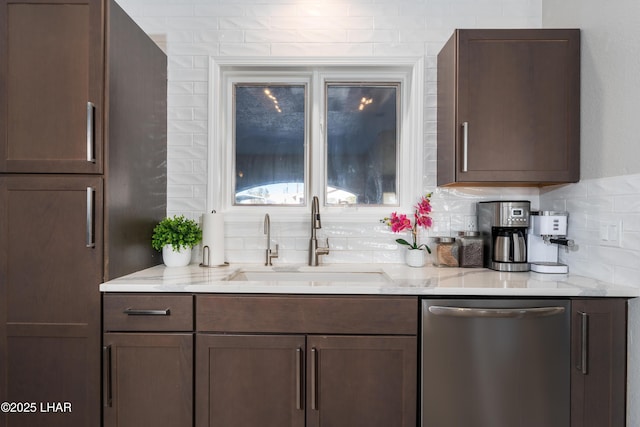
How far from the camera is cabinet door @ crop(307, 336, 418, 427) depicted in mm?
1606

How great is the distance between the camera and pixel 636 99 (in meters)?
1.55

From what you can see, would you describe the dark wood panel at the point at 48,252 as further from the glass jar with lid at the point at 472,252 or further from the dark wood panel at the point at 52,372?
the glass jar with lid at the point at 472,252

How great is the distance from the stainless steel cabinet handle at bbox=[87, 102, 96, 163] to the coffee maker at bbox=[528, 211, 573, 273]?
6.84 feet

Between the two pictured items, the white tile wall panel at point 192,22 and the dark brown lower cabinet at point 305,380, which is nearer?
the dark brown lower cabinet at point 305,380

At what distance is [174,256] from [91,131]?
0.76 meters

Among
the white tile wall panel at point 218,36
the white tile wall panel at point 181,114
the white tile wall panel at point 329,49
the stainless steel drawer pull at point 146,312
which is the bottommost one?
the stainless steel drawer pull at point 146,312

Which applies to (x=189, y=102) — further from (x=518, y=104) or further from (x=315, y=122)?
(x=518, y=104)

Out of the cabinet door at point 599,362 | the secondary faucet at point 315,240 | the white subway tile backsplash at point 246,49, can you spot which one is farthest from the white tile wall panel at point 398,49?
the cabinet door at point 599,362

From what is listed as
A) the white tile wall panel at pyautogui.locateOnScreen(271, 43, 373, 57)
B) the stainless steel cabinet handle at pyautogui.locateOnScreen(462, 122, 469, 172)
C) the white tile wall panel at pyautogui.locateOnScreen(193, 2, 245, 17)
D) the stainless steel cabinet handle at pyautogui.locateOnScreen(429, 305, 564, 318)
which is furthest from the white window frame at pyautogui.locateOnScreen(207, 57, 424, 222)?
the stainless steel cabinet handle at pyautogui.locateOnScreen(429, 305, 564, 318)

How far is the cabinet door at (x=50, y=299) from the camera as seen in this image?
5.41 ft

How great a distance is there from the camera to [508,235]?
2000mm

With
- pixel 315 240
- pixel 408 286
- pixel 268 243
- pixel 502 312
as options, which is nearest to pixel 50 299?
pixel 268 243

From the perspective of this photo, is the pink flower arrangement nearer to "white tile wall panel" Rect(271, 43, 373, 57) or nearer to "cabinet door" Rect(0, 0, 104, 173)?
"white tile wall panel" Rect(271, 43, 373, 57)

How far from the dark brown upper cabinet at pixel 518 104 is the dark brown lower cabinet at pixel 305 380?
99cm
